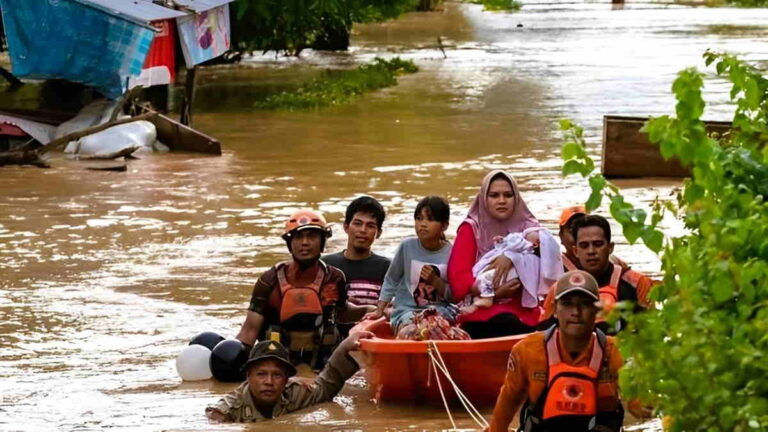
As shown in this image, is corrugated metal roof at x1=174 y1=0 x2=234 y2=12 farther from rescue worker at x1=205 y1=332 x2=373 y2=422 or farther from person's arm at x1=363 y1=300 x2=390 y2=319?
rescue worker at x1=205 y1=332 x2=373 y2=422

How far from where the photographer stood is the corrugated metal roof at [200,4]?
2294cm

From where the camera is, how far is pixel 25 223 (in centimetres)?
1580

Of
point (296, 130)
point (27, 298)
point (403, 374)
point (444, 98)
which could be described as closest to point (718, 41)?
point (444, 98)

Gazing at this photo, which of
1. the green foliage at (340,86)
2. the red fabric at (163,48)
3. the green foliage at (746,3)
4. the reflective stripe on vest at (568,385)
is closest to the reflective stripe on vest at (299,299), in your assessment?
the reflective stripe on vest at (568,385)

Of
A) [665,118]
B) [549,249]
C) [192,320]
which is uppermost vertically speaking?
[665,118]

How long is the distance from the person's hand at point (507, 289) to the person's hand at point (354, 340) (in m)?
0.73

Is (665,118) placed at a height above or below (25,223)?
above

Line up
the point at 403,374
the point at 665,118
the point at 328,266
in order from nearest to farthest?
1. the point at 665,118
2. the point at 403,374
3. the point at 328,266

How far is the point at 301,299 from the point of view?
9.52 meters

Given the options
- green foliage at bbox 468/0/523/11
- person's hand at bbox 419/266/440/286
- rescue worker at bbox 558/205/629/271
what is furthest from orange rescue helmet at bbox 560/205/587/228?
green foliage at bbox 468/0/523/11

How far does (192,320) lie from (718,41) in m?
29.0

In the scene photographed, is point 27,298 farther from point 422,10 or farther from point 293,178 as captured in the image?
point 422,10

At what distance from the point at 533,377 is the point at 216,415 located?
2.35 meters

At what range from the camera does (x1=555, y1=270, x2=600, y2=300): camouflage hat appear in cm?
661
